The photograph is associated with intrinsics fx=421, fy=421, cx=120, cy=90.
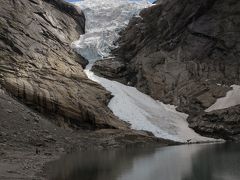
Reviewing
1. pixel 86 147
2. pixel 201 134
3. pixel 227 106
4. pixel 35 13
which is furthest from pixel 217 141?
pixel 35 13

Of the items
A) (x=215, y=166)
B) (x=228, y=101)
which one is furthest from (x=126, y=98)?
(x=215, y=166)

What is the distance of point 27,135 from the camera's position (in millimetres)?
41062

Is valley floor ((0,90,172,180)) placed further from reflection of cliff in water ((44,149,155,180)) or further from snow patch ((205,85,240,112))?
snow patch ((205,85,240,112))

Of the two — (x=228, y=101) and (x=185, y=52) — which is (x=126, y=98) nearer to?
(x=228, y=101)

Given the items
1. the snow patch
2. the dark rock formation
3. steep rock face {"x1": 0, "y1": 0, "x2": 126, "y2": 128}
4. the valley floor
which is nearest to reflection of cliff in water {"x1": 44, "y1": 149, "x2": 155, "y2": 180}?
the valley floor

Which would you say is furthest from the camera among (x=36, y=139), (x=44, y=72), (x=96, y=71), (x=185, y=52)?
(x=185, y=52)

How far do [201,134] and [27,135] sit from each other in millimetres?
28096

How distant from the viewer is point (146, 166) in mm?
32344

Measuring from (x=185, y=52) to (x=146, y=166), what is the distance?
45.9m

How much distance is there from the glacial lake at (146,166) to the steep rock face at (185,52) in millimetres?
29987

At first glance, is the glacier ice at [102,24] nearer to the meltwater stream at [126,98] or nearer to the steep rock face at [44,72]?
the meltwater stream at [126,98]

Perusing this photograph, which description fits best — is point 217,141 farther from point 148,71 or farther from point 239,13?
point 239,13

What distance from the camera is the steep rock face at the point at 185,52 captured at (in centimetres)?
7031

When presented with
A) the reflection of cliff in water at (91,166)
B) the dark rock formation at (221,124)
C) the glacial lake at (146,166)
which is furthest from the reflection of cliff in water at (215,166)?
the dark rock formation at (221,124)
